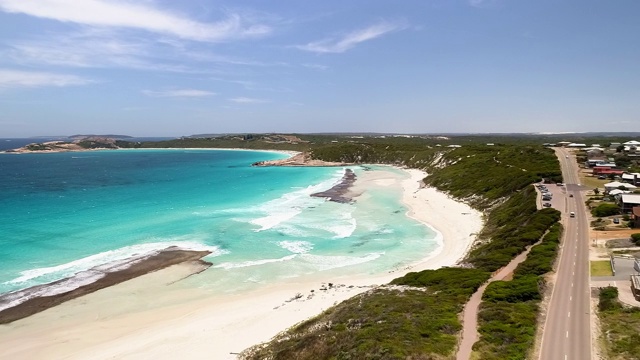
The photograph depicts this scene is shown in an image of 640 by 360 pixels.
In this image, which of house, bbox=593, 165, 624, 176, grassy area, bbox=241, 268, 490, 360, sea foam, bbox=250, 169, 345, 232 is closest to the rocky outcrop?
sea foam, bbox=250, 169, 345, 232

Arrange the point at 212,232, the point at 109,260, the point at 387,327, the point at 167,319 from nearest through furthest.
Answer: the point at 387,327 → the point at 167,319 → the point at 109,260 → the point at 212,232

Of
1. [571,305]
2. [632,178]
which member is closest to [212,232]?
[571,305]

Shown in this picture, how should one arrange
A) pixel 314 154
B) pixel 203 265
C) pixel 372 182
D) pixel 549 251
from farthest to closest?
pixel 314 154, pixel 372 182, pixel 203 265, pixel 549 251

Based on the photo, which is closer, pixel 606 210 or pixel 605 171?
pixel 606 210

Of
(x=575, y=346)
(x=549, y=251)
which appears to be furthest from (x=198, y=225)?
(x=575, y=346)

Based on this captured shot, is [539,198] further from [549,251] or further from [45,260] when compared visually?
[45,260]

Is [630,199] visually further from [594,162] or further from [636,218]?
[594,162]
